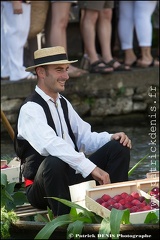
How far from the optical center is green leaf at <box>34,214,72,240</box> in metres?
5.98

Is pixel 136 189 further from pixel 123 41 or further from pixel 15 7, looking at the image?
pixel 123 41

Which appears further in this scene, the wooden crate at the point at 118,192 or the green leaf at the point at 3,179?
the green leaf at the point at 3,179

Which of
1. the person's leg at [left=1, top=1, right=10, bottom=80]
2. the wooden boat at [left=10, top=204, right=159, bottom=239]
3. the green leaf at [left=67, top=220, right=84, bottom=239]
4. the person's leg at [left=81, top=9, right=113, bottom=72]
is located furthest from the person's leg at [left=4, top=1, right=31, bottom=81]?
the green leaf at [left=67, top=220, right=84, bottom=239]

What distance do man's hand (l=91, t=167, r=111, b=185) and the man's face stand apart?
66 centimetres

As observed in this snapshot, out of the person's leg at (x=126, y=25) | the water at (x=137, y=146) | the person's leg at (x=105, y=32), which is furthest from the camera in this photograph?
the person's leg at (x=126, y=25)

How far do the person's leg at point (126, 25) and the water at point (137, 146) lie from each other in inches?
38.3

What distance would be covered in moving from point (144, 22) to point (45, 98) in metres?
5.00

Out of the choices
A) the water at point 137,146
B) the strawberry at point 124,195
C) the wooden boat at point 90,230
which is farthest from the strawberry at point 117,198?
the water at point 137,146

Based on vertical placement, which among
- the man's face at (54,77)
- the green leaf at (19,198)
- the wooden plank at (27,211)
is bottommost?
the wooden plank at (27,211)

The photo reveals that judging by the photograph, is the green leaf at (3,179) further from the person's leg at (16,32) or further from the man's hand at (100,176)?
the person's leg at (16,32)

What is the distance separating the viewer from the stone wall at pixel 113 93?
1162cm

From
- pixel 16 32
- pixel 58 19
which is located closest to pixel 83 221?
pixel 16 32

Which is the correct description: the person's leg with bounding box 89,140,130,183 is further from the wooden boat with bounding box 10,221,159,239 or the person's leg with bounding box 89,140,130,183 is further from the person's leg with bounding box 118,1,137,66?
the person's leg with bounding box 118,1,137,66

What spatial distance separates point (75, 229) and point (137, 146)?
14.6 ft
